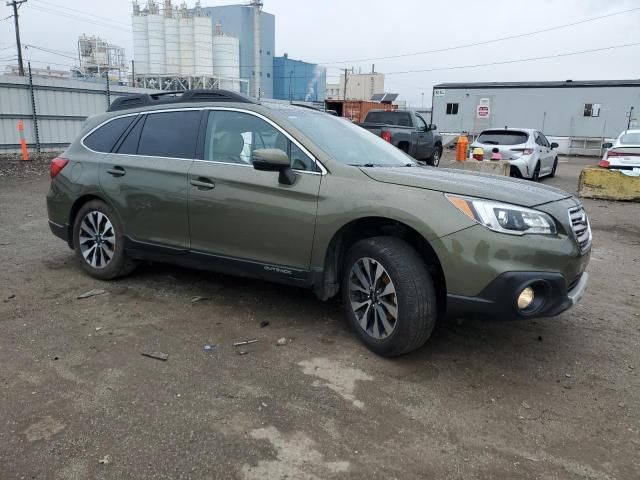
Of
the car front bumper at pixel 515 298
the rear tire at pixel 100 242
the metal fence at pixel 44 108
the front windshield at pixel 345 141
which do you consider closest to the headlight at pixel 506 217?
the car front bumper at pixel 515 298

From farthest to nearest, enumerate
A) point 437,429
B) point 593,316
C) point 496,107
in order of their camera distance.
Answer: point 496,107, point 593,316, point 437,429

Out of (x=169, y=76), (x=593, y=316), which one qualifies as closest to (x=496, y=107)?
(x=593, y=316)

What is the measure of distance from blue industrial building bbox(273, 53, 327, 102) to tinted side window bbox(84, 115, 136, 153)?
60.2 m

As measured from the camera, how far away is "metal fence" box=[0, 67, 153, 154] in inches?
614

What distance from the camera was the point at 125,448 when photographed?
8.27 feet

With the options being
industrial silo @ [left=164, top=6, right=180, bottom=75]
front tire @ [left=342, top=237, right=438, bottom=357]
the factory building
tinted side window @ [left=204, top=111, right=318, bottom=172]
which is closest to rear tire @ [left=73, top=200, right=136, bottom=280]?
tinted side window @ [left=204, top=111, right=318, bottom=172]

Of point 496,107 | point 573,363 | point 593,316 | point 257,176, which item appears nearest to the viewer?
point 573,363

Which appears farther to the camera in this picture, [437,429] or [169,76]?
[169,76]

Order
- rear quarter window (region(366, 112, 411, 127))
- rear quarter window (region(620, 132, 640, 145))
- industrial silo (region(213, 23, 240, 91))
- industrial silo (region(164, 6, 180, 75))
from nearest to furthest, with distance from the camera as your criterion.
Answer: rear quarter window (region(620, 132, 640, 145)) → rear quarter window (region(366, 112, 411, 127)) → industrial silo (region(164, 6, 180, 75)) → industrial silo (region(213, 23, 240, 91))

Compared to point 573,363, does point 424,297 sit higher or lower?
higher

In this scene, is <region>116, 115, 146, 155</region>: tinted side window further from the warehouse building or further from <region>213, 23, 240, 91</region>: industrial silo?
<region>213, 23, 240, 91</region>: industrial silo

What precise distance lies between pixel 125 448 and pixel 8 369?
1.28m

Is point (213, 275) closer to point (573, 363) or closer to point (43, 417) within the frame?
point (43, 417)

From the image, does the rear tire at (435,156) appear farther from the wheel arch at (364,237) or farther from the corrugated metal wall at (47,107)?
the wheel arch at (364,237)
